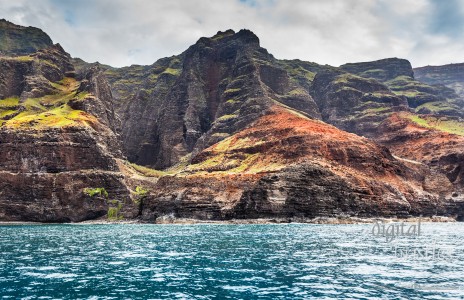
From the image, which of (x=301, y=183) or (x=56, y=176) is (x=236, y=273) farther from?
(x=56, y=176)

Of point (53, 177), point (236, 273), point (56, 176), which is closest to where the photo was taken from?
point (236, 273)

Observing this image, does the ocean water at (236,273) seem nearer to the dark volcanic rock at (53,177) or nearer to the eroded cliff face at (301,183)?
the eroded cliff face at (301,183)

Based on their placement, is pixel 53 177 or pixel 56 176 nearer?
pixel 53 177

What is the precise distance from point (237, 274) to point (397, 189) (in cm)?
13934

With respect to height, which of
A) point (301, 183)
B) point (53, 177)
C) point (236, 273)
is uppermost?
point (301, 183)

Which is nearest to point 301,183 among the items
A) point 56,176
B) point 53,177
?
point 56,176

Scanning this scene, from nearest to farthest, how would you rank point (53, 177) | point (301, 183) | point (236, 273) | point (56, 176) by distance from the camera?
point (236, 273), point (301, 183), point (53, 177), point (56, 176)

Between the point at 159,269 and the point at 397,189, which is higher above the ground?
the point at 397,189

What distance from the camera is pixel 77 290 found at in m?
26.9

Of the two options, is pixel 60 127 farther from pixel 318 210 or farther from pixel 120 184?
pixel 318 210

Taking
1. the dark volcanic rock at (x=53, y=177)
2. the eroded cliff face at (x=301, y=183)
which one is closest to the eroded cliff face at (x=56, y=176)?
the dark volcanic rock at (x=53, y=177)

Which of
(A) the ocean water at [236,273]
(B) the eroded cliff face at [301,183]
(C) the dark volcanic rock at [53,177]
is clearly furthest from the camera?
(C) the dark volcanic rock at [53,177]

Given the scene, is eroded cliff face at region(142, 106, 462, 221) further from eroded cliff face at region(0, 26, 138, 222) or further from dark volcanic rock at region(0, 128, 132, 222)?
dark volcanic rock at region(0, 128, 132, 222)

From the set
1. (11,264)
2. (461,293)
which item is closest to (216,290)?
(461,293)
